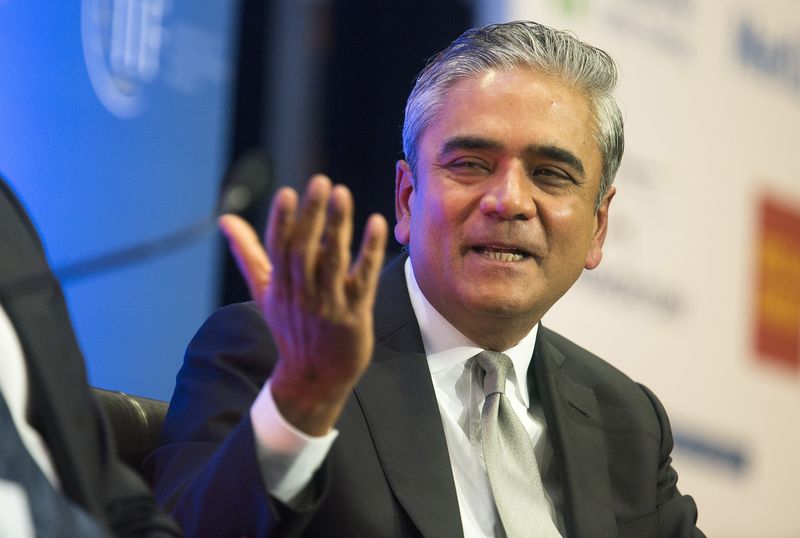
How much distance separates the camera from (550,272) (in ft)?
7.23

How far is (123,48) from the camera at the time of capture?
10.5 ft

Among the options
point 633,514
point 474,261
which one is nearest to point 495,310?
point 474,261

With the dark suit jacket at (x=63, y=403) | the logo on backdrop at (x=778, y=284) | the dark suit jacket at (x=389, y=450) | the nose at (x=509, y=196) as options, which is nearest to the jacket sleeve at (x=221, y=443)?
the dark suit jacket at (x=389, y=450)

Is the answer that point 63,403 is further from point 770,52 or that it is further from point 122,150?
point 770,52

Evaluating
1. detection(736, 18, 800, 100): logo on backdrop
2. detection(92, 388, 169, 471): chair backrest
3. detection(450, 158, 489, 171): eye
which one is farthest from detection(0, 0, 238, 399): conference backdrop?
detection(736, 18, 800, 100): logo on backdrop

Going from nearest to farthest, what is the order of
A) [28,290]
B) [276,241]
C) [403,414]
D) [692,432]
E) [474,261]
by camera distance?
[276,241], [28,290], [403,414], [474,261], [692,432]

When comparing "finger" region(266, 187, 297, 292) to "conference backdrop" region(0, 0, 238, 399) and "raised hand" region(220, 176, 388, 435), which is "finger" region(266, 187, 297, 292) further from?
"conference backdrop" region(0, 0, 238, 399)

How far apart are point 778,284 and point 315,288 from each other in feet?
12.9

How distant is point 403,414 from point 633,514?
19.0 inches

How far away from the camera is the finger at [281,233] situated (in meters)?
1.30

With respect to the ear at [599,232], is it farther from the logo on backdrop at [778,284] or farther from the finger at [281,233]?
the logo on backdrop at [778,284]

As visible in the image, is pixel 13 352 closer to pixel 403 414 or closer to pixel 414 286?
pixel 403 414

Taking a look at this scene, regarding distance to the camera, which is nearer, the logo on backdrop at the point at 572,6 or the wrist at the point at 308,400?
the wrist at the point at 308,400

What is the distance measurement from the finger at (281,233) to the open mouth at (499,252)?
806mm
